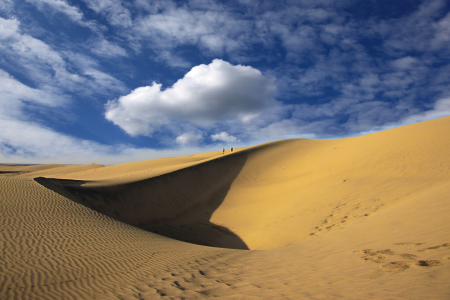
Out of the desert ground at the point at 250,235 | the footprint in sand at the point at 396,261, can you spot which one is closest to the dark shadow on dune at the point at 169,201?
the desert ground at the point at 250,235

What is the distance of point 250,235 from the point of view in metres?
10.5

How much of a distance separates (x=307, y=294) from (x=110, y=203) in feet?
37.6

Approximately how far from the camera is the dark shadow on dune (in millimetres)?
10898

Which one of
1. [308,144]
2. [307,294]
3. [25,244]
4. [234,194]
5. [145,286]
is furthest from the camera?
[308,144]

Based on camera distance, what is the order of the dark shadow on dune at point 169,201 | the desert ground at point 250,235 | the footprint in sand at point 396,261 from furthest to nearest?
the dark shadow on dune at point 169,201, the desert ground at point 250,235, the footprint in sand at point 396,261

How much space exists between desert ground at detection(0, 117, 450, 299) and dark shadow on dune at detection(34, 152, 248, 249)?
0.08 meters

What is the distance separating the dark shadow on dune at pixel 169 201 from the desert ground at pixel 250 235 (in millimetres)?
78

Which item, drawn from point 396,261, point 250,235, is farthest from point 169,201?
point 396,261

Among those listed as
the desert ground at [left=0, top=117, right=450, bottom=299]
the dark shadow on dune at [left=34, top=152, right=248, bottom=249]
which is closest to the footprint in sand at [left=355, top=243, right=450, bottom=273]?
the desert ground at [left=0, top=117, right=450, bottom=299]

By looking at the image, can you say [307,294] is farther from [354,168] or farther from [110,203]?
[354,168]

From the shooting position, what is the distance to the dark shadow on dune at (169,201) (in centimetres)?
1090

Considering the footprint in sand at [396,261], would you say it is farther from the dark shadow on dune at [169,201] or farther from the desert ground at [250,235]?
the dark shadow on dune at [169,201]

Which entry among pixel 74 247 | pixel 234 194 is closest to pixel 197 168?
pixel 234 194

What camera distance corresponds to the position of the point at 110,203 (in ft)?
39.0
